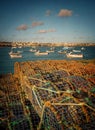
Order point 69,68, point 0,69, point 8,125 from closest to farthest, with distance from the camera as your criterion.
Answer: point 8,125 < point 69,68 < point 0,69

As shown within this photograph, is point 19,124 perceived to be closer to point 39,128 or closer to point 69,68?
point 39,128

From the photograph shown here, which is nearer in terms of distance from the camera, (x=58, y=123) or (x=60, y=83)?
(x=58, y=123)

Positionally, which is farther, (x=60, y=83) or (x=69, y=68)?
(x=69, y=68)

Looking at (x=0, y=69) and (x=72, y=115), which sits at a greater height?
(x=72, y=115)

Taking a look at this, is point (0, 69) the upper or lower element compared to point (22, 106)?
lower

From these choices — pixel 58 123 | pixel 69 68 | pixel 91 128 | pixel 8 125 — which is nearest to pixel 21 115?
pixel 8 125

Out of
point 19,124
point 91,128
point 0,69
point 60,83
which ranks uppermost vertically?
point 60,83

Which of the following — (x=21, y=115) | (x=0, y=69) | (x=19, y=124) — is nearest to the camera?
(x=19, y=124)

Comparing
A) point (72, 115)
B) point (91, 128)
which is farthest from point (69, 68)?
point (91, 128)

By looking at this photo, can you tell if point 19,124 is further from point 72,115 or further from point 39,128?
point 72,115
